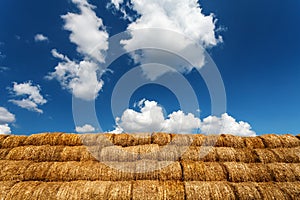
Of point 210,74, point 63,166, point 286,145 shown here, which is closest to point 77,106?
point 63,166

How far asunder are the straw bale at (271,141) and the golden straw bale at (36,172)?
891cm

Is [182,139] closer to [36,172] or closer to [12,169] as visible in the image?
[36,172]

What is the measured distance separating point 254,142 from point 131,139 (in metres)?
5.31

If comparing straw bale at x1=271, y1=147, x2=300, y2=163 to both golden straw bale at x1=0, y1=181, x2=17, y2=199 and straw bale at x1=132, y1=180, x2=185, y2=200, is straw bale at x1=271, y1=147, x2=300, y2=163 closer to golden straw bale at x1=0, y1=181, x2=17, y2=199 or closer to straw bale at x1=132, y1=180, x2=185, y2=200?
straw bale at x1=132, y1=180, x2=185, y2=200

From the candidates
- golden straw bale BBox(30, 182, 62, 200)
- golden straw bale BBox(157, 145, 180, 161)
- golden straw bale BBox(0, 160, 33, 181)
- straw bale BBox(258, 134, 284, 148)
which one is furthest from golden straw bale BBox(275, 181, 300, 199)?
golden straw bale BBox(0, 160, 33, 181)

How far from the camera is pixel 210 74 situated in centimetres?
1077

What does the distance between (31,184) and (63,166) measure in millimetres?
1211

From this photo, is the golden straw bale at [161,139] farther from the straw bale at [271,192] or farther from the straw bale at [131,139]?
the straw bale at [271,192]

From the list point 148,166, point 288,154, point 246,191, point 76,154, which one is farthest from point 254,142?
point 76,154

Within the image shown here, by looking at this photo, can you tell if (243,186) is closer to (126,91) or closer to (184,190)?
(184,190)

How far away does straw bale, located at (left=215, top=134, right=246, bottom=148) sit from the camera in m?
11.0

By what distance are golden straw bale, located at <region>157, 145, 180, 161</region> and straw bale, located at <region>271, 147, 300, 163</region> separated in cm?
404

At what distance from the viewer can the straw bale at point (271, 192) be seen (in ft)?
27.9

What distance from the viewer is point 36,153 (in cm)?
1023
